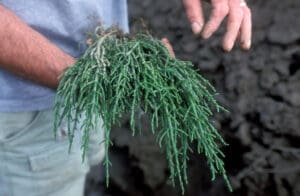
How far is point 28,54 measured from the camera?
1377 mm

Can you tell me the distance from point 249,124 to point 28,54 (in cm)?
153

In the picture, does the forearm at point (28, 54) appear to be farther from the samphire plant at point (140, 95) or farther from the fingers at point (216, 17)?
the fingers at point (216, 17)

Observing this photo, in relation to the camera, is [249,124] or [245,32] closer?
[245,32]

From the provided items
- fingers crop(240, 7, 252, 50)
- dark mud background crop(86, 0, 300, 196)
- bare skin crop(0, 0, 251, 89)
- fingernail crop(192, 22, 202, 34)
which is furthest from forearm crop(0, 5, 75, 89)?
dark mud background crop(86, 0, 300, 196)

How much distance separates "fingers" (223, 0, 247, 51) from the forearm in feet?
1.46

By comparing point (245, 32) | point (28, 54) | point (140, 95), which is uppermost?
point (245, 32)

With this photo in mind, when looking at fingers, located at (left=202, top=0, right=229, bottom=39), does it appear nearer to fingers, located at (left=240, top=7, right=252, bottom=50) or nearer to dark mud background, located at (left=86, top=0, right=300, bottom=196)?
fingers, located at (left=240, top=7, right=252, bottom=50)

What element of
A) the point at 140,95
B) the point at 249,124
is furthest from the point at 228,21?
the point at 249,124

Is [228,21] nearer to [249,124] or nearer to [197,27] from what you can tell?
[197,27]

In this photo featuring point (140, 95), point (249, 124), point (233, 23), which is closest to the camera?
point (140, 95)

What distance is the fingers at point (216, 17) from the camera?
1.61 metres

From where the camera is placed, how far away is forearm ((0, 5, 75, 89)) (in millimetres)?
1343

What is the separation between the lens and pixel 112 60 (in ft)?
4.55

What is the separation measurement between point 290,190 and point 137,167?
30.3 inches
